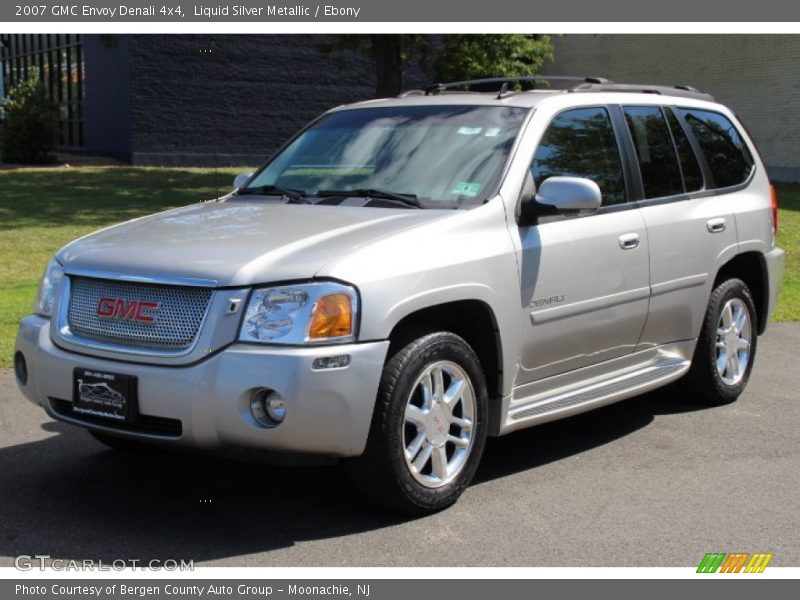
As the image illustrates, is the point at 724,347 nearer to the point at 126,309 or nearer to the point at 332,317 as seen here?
the point at 332,317

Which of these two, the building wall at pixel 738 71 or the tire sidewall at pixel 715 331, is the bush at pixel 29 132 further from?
the tire sidewall at pixel 715 331

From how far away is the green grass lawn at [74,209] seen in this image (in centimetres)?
1109

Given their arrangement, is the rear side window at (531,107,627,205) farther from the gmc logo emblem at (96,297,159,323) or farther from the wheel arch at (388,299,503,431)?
the gmc logo emblem at (96,297,159,323)

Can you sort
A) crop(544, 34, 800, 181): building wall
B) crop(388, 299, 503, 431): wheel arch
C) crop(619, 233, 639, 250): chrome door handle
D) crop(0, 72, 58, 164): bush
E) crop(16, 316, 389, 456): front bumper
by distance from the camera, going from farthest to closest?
crop(0, 72, 58, 164): bush → crop(544, 34, 800, 181): building wall → crop(619, 233, 639, 250): chrome door handle → crop(388, 299, 503, 431): wheel arch → crop(16, 316, 389, 456): front bumper

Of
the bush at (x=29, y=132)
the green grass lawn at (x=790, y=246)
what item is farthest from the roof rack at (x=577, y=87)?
the bush at (x=29, y=132)

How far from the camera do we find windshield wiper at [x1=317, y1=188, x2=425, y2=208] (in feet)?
18.1

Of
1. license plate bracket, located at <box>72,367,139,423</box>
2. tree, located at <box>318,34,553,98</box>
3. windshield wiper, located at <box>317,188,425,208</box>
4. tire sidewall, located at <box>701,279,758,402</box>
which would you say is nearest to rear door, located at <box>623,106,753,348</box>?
tire sidewall, located at <box>701,279,758,402</box>

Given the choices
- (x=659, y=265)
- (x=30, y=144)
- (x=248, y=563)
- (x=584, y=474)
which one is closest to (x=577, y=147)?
(x=659, y=265)

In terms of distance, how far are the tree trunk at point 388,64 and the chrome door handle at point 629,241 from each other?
60.0 feet

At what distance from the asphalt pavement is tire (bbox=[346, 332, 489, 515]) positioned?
149mm

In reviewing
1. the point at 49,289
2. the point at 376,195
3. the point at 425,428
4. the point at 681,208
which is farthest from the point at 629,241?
the point at 49,289

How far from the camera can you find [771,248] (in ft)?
24.5

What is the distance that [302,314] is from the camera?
454 centimetres

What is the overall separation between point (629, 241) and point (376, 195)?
4.62 feet
